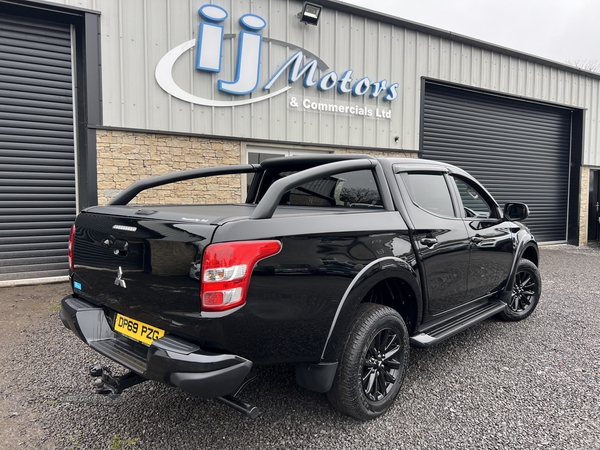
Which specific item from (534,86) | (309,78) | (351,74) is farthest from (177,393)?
(534,86)

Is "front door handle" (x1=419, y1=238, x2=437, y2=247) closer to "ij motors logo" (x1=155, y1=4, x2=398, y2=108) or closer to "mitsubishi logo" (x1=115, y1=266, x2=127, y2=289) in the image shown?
"mitsubishi logo" (x1=115, y1=266, x2=127, y2=289)

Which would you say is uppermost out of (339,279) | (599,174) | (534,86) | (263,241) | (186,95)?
(534,86)

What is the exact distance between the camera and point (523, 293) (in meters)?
4.68

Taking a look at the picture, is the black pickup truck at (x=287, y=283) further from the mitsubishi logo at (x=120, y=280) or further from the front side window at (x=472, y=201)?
the front side window at (x=472, y=201)

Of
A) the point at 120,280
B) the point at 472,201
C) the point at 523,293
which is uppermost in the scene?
the point at 472,201

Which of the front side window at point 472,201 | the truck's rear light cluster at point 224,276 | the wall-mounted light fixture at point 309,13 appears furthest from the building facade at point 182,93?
the truck's rear light cluster at point 224,276

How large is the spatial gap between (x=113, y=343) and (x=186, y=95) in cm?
539

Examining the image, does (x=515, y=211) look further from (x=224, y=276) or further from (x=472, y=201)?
(x=224, y=276)

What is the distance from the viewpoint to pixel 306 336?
2219 millimetres

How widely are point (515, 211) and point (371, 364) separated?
2.64m

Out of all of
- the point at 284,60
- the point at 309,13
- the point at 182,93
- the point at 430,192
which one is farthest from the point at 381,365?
the point at 309,13

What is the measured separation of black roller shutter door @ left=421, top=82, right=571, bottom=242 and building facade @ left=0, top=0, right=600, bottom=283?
285 millimetres

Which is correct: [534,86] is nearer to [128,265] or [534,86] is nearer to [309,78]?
[309,78]

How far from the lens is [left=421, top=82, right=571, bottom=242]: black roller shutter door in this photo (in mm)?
10242
